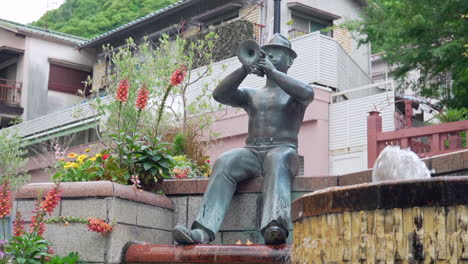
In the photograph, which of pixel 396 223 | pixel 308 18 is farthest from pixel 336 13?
pixel 396 223

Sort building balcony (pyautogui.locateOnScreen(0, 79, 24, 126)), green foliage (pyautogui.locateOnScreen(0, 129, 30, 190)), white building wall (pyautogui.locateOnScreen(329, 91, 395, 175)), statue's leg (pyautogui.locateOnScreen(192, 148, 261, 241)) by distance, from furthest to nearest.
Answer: building balcony (pyautogui.locateOnScreen(0, 79, 24, 126))
green foliage (pyautogui.locateOnScreen(0, 129, 30, 190))
white building wall (pyautogui.locateOnScreen(329, 91, 395, 175))
statue's leg (pyautogui.locateOnScreen(192, 148, 261, 241))

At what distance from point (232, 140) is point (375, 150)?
778 centimetres

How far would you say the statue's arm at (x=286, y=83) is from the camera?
23.6ft

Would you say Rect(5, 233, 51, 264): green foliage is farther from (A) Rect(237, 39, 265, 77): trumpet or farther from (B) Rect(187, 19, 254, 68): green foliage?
(B) Rect(187, 19, 254, 68): green foliage

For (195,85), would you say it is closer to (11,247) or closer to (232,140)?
(232,140)

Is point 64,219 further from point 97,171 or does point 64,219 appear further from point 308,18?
point 308,18

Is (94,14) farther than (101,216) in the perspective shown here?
Yes

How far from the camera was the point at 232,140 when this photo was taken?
19562 millimetres

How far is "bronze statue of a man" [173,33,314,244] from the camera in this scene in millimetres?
6773

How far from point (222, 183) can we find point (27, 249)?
188 centimetres

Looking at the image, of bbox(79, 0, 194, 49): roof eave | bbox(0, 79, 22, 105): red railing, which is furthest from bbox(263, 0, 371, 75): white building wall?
bbox(0, 79, 22, 105): red railing

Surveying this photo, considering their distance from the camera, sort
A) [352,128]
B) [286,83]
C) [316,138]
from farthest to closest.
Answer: [316,138] → [352,128] → [286,83]

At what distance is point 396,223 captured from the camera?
3.53 meters

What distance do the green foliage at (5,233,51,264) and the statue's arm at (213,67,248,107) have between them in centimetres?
228
